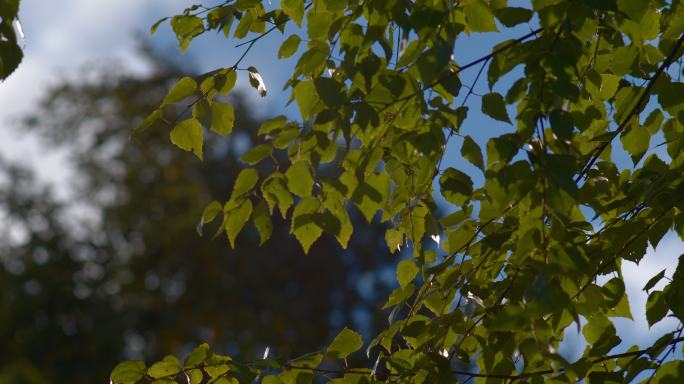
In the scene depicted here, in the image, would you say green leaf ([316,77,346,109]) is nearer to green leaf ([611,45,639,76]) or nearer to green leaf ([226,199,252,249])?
green leaf ([226,199,252,249])

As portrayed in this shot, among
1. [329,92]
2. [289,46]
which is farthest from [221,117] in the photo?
[329,92]

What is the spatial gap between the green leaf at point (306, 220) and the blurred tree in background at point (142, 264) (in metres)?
21.3

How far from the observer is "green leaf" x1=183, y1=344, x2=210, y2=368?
2.60 m

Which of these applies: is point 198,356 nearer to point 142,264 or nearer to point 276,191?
point 276,191

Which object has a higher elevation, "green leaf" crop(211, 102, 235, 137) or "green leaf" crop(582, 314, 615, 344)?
"green leaf" crop(211, 102, 235, 137)

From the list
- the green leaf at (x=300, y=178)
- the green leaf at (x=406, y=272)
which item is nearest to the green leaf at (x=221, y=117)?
the green leaf at (x=300, y=178)

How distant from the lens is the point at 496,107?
2406mm

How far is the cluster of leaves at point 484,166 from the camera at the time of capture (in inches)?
85.1

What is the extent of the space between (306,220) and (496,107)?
0.54 m

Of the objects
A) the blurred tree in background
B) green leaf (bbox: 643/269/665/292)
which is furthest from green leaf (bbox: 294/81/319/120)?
the blurred tree in background

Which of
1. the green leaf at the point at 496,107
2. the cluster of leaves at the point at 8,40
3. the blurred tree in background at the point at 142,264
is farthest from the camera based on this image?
the blurred tree in background at the point at 142,264

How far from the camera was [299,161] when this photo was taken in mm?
2240

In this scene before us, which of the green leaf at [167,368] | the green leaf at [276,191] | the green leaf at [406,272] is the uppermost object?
the green leaf at [406,272]

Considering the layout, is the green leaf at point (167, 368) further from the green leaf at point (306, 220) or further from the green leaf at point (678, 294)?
the green leaf at point (678, 294)
